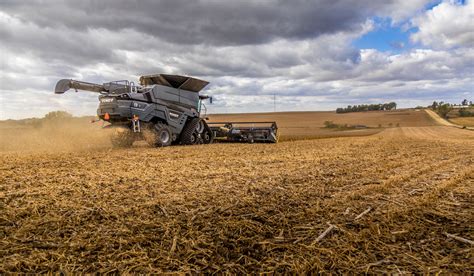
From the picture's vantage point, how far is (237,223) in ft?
10.4

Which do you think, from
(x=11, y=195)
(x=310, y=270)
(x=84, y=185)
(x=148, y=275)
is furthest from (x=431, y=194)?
(x=11, y=195)

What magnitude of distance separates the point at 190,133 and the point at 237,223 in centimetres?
1273

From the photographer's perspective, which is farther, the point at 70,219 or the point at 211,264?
the point at 70,219

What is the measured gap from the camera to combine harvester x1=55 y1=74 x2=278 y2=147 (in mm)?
12812

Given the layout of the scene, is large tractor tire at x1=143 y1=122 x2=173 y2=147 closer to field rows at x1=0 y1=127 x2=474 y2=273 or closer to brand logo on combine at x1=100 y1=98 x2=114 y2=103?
brand logo on combine at x1=100 y1=98 x2=114 y2=103

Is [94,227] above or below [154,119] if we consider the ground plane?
below

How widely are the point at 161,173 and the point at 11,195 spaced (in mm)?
2553

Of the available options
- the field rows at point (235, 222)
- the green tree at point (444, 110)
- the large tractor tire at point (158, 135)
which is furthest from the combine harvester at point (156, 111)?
the green tree at point (444, 110)

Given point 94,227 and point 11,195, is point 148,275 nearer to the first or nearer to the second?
point 94,227

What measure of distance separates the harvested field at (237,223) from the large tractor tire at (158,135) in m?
7.66

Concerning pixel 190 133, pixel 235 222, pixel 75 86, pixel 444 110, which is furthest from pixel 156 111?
pixel 444 110


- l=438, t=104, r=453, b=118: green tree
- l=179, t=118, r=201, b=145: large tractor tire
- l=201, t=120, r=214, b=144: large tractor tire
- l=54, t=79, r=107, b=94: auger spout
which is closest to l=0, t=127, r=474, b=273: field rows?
l=54, t=79, r=107, b=94: auger spout

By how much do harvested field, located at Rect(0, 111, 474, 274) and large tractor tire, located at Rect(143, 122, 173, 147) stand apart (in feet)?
25.1

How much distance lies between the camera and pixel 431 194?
4418mm
